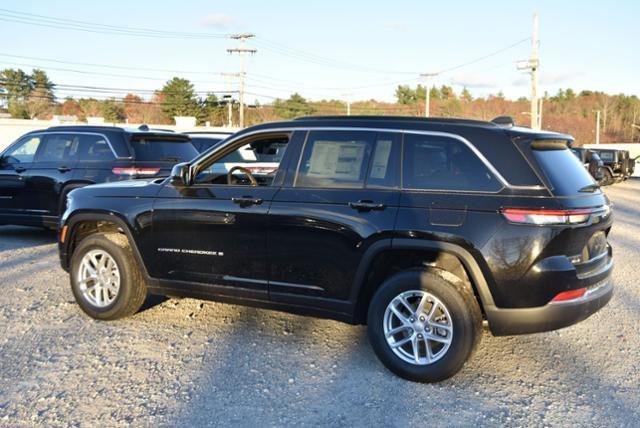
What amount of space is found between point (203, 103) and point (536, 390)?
263ft

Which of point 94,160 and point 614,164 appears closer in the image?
point 94,160

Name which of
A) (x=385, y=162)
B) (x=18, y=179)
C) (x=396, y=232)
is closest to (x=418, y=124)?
(x=385, y=162)

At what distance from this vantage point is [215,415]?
3555mm

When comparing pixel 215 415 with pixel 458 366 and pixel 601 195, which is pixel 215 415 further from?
pixel 601 195

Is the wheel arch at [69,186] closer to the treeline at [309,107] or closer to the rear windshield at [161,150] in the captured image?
the rear windshield at [161,150]

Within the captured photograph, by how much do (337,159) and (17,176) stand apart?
7.01 metres

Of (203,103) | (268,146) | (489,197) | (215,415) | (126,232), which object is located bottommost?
(215,415)

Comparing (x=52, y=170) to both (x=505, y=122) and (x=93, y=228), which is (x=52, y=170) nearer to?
(x=93, y=228)

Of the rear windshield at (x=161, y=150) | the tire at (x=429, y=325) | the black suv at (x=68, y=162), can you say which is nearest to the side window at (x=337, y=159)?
the tire at (x=429, y=325)

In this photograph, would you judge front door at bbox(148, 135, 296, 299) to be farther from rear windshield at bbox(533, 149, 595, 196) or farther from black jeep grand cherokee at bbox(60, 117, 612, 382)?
rear windshield at bbox(533, 149, 595, 196)

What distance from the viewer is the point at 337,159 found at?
4.48 meters

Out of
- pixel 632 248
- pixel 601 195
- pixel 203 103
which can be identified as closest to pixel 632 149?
pixel 632 248

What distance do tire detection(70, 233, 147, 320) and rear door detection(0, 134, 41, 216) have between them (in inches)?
178

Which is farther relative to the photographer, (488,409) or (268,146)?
(268,146)
